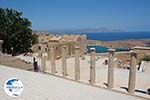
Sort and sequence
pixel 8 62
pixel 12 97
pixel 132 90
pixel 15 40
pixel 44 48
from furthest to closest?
pixel 44 48 < pixel 15 40 < pixel 8 62 < pixel 132 90 < pixel 12 97

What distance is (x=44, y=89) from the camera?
10320 millimetres

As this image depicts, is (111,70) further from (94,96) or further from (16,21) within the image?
(16,21)

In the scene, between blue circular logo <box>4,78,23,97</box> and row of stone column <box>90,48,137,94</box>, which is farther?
row of stone column <box>90,48,137,94</box>

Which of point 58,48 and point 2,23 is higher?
point 2,23

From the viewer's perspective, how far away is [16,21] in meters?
27.3

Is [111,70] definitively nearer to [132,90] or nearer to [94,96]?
[132,90]

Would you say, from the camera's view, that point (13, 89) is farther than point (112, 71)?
No

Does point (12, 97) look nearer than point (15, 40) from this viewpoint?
Yes

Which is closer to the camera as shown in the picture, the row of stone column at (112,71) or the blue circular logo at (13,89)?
the blue circular logo at (13,89)

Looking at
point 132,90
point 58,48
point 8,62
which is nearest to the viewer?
point 132,90

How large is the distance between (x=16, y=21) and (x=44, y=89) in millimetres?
18524

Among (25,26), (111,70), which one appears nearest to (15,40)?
(25,26)

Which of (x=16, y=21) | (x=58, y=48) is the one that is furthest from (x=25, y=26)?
(x=58, y=48)

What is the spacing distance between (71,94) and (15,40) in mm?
17882
